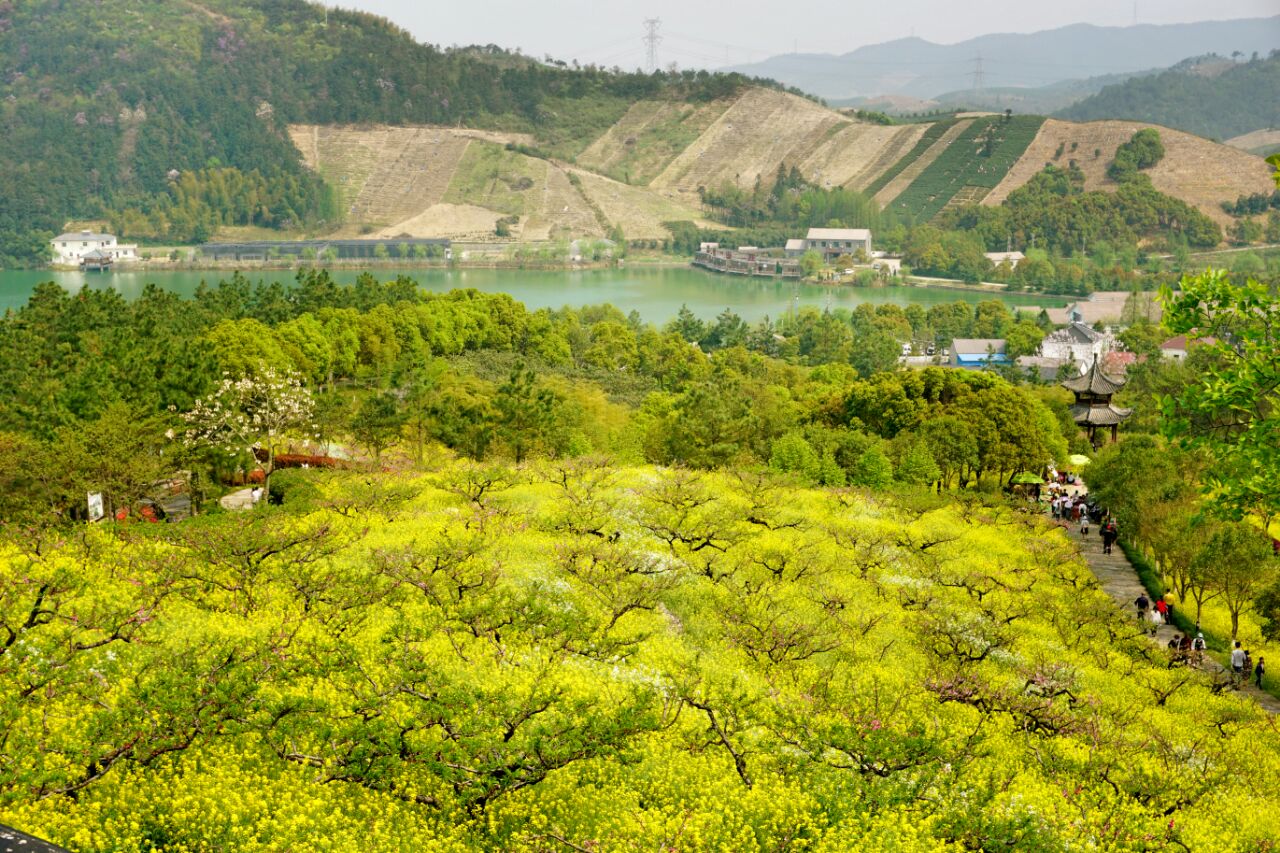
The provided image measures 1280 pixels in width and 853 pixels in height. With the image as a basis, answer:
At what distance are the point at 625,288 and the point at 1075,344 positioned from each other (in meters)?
52.3

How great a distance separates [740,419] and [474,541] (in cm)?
1574

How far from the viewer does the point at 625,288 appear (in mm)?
116562

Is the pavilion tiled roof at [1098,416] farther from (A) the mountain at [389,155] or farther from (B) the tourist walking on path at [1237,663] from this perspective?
(A) the mountain at [389,155]

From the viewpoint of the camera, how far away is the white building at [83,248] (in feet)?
428

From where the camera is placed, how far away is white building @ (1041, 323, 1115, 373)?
73.2 meters

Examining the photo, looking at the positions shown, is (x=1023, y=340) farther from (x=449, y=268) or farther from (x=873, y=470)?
(x=449, y=268)

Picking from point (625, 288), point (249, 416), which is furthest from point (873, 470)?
point (625, 288)

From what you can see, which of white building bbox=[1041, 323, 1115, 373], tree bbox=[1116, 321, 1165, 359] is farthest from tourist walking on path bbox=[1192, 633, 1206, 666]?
white building bbox=[1041, 323, 1115, 373]

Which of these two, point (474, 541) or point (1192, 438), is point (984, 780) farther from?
point (474, 541)

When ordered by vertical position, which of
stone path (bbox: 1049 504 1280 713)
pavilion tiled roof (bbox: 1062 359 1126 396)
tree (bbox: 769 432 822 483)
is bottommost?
stone path (bbox: 1049 504 1280 713)

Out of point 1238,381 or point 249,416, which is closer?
point 1238,381

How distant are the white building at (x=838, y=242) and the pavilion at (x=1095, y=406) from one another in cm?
9731

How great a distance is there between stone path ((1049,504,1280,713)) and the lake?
6544 cm

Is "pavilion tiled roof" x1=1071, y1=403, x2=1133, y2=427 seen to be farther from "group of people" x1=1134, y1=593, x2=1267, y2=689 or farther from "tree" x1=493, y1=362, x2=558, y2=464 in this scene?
"tree" x1=493, y1=362, x2=558, y2=464
